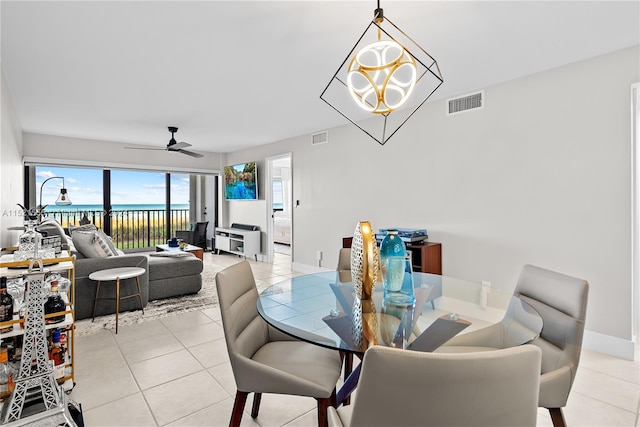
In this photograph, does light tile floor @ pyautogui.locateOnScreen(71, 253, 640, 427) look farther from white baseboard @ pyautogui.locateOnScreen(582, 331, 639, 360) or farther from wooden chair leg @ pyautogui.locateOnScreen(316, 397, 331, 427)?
wooden chair leg @ pyautogui.locateOnScreen(316, 397, 331, 427)

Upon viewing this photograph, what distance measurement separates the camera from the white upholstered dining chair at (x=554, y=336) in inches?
53.6

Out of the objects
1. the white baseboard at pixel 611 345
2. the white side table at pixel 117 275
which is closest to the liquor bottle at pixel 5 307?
the white side table at pixel 117 275

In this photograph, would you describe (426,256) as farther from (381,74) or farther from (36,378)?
(36,378)

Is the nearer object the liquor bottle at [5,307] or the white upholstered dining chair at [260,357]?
the white upholstered dining chair at [260,357]

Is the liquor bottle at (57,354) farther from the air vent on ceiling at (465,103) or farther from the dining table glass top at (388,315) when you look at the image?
the air vent on ceiling at (465,103)

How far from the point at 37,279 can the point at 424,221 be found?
3.44 meters

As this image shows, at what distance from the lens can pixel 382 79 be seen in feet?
9.80

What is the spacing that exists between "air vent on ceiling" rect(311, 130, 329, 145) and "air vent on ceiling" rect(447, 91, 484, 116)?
1991 mm

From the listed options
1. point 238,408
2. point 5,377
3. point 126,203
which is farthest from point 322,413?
point 126,203

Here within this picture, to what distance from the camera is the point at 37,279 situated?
5.63 ft

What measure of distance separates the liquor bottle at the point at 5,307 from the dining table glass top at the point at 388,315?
1461mm

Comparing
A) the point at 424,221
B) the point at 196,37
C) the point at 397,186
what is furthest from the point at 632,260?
the point at 196,37

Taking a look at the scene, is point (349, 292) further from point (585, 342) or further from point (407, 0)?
point (585, 342)

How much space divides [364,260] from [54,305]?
1.94m
